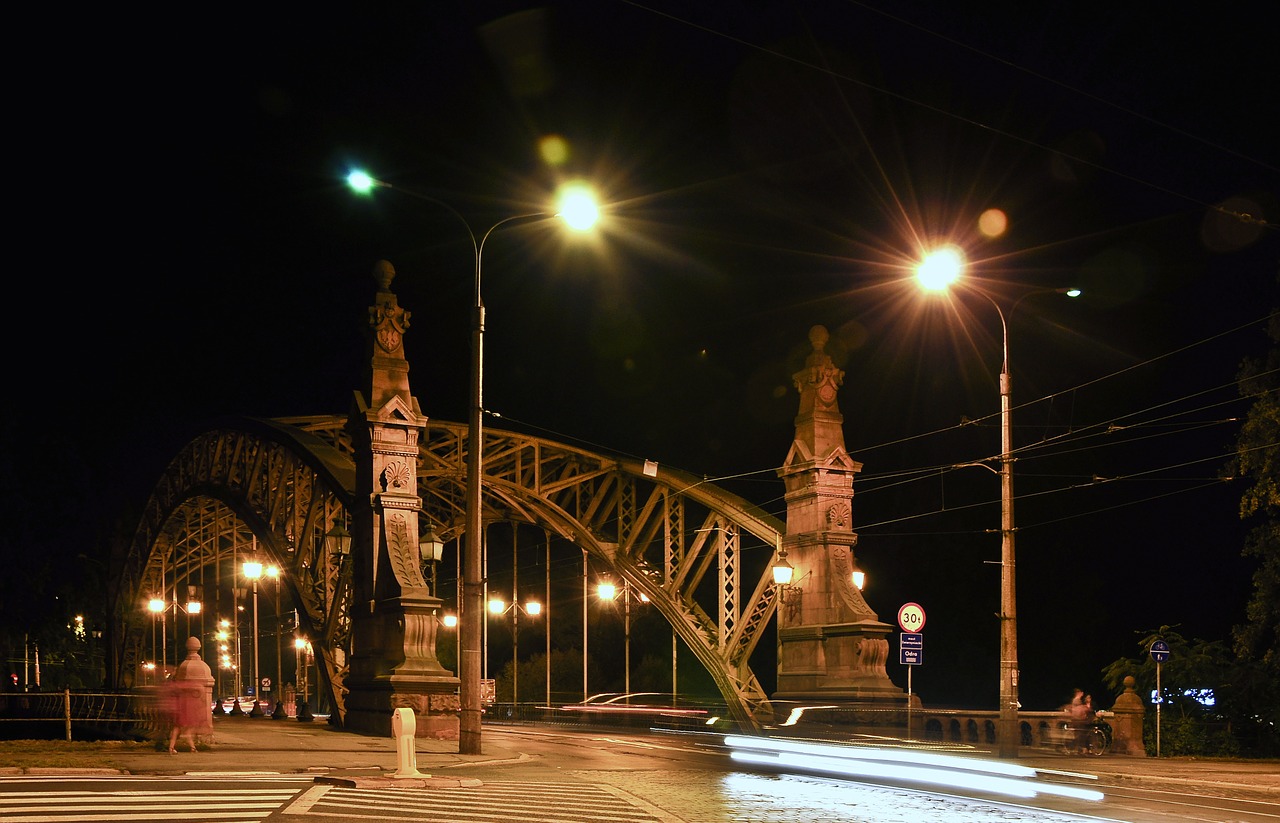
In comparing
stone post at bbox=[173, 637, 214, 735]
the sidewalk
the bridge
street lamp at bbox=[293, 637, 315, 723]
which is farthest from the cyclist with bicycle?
street lamp at bbox=[293, 637, 315, 723]

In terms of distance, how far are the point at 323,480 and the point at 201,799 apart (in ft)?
76.1

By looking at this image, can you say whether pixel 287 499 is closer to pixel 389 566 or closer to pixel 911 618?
pixel 389 566

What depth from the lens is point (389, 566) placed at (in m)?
30.3

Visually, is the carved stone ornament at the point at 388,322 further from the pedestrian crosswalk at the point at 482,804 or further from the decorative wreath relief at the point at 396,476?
the pedestrian crosswalk at the point at 482,804

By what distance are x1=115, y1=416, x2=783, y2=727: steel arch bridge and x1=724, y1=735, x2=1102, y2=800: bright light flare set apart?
984 cm

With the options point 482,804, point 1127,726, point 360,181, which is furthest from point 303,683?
point 482,804

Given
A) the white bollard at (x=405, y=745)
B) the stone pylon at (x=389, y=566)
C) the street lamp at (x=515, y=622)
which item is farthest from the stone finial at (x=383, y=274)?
the street lamp at (x=515, y=622)

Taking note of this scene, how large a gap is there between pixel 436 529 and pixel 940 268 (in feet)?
51.6

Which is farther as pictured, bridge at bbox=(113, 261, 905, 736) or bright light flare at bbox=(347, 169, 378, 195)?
bridge at bbox=(113, 261, 905, 736)

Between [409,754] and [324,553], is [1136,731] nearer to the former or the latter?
[409,754]

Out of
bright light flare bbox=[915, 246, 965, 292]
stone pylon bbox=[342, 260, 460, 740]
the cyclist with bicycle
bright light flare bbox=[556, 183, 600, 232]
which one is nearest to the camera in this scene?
bright light flare bbox=[556, 183, 600, 232]

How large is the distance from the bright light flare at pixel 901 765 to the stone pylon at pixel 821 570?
5228 millimetres

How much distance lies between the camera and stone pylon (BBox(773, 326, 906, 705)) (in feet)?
99.0

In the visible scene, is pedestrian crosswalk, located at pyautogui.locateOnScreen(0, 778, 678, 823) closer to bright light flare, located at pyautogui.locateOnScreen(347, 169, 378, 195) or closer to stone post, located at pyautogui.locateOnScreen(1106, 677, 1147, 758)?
bright light flare, located at pyautogui.locateOnScreen(347, 169, 378, 195)
